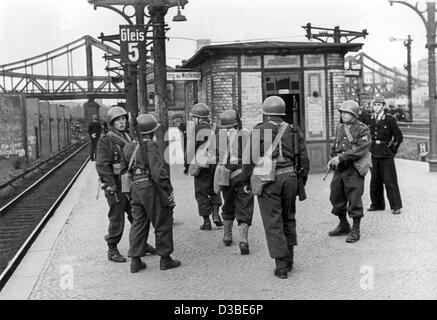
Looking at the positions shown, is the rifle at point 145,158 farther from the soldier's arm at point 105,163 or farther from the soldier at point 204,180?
the soldier at point 204,180

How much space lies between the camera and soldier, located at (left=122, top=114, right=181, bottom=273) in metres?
6.42

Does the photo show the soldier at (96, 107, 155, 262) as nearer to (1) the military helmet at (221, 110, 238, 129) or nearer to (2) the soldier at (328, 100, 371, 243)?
(1) the military helmet at (221, 110, 238, 129)

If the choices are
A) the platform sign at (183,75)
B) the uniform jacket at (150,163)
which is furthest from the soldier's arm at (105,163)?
the platform sign at (183,75)

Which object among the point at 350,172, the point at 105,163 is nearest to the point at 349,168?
the point at 350,172

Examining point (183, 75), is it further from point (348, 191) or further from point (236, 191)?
point (348, 191)

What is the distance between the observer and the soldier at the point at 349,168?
24.9 feet

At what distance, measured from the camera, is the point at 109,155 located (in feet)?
22.8

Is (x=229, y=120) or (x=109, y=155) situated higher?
(x=229, y=120)

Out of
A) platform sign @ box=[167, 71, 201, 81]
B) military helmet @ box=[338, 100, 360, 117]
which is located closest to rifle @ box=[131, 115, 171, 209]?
military helmet @ box=[338, 100, 360, 117]

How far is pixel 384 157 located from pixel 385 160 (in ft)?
0.18

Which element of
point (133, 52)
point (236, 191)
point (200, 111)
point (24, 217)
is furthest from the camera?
point (24, 217)

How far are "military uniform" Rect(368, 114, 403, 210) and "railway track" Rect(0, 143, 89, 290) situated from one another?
5308 mm
